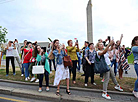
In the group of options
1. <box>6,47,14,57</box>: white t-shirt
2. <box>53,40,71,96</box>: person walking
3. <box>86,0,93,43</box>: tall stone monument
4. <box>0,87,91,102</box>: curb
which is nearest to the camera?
<box>0,87,91,102</box>: curb

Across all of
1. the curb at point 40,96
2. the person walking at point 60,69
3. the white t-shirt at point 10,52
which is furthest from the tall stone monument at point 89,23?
the curb at point 40,96

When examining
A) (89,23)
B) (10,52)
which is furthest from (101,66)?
(89,23)

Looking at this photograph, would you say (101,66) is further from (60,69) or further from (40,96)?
(40,96)

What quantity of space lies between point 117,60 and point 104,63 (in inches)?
98.0

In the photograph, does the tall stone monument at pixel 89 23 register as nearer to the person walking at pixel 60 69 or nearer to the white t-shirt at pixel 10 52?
the white t-shirt at pixel 10 52

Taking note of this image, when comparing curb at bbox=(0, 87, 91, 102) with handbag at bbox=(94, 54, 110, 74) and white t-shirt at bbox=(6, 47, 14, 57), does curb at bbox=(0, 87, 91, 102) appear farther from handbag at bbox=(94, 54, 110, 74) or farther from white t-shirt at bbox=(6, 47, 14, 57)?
white t-shirt at bbox=(6, 47, 14, 57)

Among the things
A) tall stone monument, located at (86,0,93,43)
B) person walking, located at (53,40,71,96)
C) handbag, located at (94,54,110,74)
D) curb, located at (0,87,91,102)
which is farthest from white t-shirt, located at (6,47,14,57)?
tall stone monument, located at (86,0,93,43)

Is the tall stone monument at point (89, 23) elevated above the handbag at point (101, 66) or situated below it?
above

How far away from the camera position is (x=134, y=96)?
3.46 meters

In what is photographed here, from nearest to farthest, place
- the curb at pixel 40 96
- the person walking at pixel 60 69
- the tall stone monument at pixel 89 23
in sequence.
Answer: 1. the curb at pixel 40 96
2. the person walking at pixel 60 69
3. the tall stone monument at pixel 89 23

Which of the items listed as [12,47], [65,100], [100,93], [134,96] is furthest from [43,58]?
[134,96]

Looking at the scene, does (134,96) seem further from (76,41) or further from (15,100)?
(15,100)

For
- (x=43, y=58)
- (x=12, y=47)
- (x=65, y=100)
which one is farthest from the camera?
(x=12, y=47)

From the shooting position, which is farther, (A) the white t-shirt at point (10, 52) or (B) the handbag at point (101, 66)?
(A) the white t-shirt at point (10, 52)
